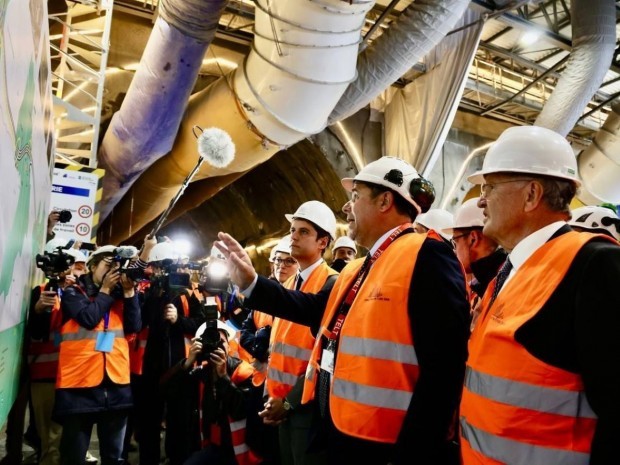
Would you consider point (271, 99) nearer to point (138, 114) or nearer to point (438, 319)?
point (138, 114)

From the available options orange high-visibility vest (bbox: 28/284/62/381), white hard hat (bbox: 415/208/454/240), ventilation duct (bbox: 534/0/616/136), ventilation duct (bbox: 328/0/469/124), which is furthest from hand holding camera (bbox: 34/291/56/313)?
ventilation duct (bbox: 534/0/616/136)

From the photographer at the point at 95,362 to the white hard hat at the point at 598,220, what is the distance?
2.89m

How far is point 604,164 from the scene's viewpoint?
6.83 meters

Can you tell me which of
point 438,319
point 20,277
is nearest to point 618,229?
point 438,319

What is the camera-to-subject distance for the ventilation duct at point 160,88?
13.0 feet

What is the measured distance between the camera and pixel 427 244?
182 cm

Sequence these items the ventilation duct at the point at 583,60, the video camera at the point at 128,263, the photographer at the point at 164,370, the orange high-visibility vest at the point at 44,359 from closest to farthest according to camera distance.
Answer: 1. the video camera at the point at 128,263
2. the orange high-visibility vest at the point at 44,359
3. the photographer at the point at 164,370
4. the ventilation duct at the point at 583,60

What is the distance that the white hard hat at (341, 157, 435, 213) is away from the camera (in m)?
2.14

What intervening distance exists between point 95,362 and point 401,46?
4182 millimetres

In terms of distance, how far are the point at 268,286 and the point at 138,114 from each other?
10.7ft

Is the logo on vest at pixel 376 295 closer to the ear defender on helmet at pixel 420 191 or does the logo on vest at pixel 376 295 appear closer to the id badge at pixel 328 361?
the id badge at pixel 328 361

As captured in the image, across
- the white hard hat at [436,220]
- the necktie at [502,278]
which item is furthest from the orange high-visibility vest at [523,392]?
the white hard hat at [436,220]

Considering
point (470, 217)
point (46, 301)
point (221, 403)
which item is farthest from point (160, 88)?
point (470, 217)

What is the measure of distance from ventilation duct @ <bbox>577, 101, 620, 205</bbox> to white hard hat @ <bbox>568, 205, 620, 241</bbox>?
194 inches
